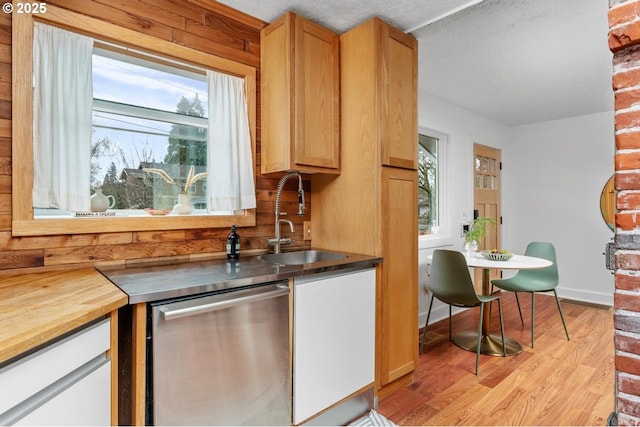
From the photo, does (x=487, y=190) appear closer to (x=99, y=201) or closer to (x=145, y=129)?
(x=145, y=129)

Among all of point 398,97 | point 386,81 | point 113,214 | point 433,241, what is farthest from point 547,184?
point 113,214

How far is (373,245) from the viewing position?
2.11 m

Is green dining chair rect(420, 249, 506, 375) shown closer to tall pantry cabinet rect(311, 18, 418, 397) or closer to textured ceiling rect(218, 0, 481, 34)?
tall pantry cabinet rect(311, 18, 418, 397)

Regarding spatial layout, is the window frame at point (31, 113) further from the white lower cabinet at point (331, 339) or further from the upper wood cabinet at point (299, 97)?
the white lower cabinet at point (331, 339)

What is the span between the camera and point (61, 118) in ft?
5.16

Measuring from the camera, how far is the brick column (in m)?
1.13

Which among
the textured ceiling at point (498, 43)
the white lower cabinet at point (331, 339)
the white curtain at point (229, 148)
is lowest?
the white lower cabinet at point (331, 339)

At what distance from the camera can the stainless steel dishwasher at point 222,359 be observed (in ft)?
4.09

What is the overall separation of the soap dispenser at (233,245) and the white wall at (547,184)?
231 cm

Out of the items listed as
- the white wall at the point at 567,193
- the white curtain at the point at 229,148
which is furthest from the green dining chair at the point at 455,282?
the white wall at the point at 567,193

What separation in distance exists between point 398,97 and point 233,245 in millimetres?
1431

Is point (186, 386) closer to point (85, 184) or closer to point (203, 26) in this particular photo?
point (85, 184)

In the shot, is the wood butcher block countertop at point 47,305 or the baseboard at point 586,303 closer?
the wood butcher block countertop at point 47,305

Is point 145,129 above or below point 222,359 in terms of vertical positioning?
above
